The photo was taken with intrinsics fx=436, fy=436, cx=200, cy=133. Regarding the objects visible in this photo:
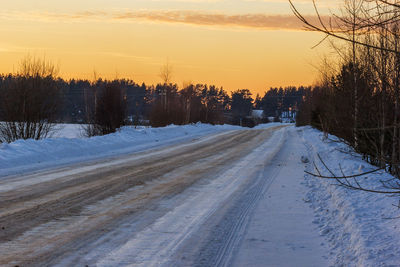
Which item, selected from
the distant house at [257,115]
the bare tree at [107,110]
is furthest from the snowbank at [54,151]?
the distant house at [257,115]

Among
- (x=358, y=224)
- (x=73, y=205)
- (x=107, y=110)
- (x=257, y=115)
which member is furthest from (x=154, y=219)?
(x=257, y=115)

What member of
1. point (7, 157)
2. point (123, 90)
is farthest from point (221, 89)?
point (7, 157)

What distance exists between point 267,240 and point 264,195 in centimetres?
358

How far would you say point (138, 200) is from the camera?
334 inches

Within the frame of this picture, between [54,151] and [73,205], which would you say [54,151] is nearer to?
[54,151]

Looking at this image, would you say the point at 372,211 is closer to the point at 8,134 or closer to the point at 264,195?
the point at 264,195

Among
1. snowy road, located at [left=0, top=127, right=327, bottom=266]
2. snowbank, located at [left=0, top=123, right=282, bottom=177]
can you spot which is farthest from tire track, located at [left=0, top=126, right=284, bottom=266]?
snowbank, located at [left=0, top=123, right=282, bottom=177]

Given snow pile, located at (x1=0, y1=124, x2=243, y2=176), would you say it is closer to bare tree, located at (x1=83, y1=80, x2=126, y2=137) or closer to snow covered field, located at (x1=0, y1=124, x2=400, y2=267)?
snow covered field, located at (x1=0, y1=124, x2=400, y2=267)

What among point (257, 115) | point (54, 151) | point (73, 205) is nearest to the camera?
point (73, 205)

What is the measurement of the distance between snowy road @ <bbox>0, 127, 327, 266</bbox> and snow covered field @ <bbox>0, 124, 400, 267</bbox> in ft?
0.05

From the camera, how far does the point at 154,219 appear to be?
23.0 feet

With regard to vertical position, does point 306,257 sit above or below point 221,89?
below

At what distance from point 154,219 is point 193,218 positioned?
645mm

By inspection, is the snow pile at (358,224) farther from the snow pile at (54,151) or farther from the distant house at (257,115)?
the distant house at (257,115)
